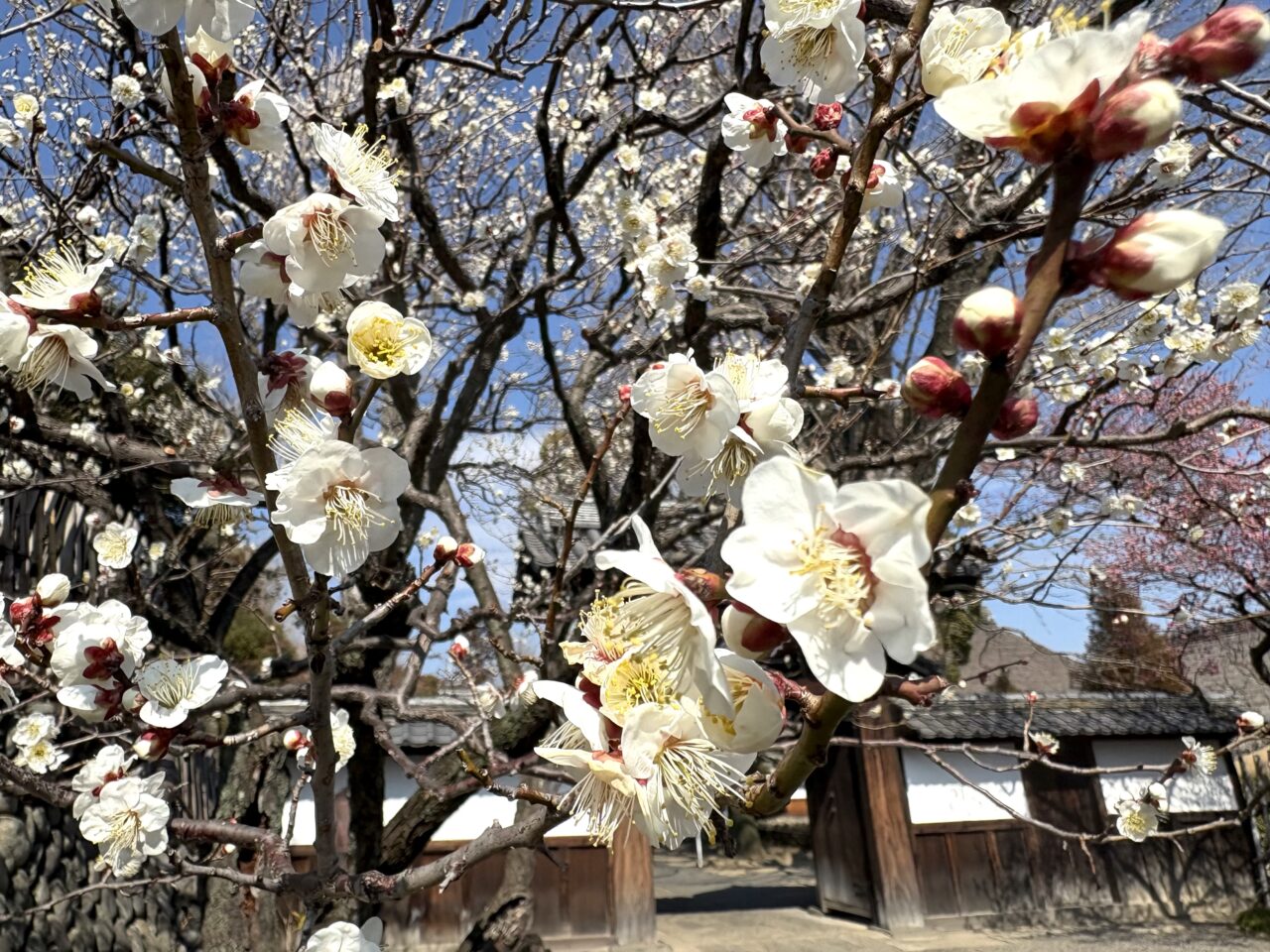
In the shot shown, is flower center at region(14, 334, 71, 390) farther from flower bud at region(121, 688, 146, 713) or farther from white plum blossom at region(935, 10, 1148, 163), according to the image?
white plum blossom at region(935, 10, 1148, 163)

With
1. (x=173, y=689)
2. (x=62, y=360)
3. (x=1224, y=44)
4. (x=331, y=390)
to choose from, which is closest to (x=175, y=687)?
(x=173, y=689)

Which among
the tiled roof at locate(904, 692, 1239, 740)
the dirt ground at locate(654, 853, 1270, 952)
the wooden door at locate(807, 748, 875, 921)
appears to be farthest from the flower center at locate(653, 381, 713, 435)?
the wooden door at locate(807, 748, 875, 921)

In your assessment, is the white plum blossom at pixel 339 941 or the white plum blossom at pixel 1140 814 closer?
the white plum blossom at pixel 339 941

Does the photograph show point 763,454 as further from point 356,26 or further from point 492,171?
point 492,171

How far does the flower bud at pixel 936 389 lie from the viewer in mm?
698

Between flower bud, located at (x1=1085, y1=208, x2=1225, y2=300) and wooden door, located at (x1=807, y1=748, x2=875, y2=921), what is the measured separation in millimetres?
9354

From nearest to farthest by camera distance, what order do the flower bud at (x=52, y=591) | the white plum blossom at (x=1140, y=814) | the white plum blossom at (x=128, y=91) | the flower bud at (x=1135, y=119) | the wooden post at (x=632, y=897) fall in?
the flower bud at (x=1135, y=119), the flower bud at (x=52, y=591), the white plum blossom at (x=128, y=91), the white plum blossom at (x=1140, y=814), the wooden post at (x=632, y=897)

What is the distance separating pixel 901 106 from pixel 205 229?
35.2 inches

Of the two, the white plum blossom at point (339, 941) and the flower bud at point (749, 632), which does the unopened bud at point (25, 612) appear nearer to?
the white plum blossom at point (339, 941)

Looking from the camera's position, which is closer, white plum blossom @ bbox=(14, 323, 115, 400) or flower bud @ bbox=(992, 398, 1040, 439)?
flower bud @ bbox=(992, 398, 1040, 439)

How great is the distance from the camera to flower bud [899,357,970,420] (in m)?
0.70

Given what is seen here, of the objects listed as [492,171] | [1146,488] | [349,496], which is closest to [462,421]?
[492,171]

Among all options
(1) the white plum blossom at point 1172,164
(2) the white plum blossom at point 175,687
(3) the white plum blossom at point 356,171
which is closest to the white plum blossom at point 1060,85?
(3) the white plum blossom at point 356,171

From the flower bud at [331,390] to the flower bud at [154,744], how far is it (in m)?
0.90
